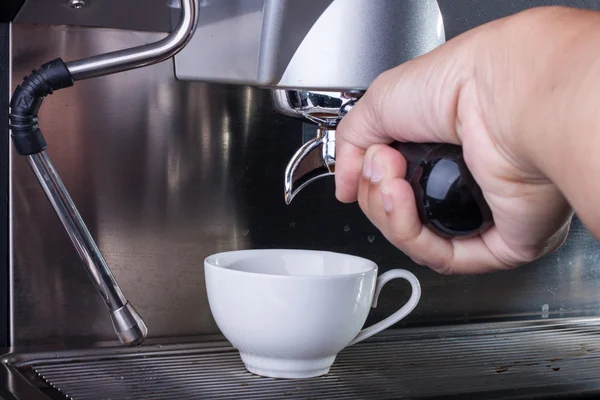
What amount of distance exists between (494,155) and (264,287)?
0.24 meters

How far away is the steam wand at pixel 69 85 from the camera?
18.4 inches

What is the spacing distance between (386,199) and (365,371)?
0.23 metres

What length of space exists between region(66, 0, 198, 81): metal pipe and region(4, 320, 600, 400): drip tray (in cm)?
20

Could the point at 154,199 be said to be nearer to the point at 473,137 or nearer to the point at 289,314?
the point at 289,314

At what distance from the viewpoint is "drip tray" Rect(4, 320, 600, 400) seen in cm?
50

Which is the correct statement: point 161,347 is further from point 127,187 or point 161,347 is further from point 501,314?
point 501,314

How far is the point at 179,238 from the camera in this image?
65cm

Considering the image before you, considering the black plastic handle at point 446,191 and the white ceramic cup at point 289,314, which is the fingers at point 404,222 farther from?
the white ceramic cup at point 289,314

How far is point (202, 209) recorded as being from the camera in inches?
25.8

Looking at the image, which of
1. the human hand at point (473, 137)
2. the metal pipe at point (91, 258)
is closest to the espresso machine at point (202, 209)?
the metal pipe at point (91, 258)

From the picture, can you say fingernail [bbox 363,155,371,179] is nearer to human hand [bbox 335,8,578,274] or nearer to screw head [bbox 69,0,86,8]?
human hand [bbox 335,8,578,274]

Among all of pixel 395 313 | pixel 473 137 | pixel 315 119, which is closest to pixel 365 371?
pixel 395 313

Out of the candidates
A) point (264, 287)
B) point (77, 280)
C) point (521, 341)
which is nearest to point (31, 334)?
point (77, 280)

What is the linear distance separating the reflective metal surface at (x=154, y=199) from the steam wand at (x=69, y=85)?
0.37ft
